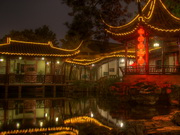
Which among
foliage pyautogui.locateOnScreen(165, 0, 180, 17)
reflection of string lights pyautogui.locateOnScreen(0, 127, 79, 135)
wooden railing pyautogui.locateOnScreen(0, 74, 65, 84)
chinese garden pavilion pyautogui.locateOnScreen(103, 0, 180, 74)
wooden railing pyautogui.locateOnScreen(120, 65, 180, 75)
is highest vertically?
foliage pyautogui.locateOnScreen(165, 0, 180, 17)

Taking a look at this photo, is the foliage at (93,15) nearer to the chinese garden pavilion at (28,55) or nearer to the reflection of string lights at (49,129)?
the chinese garden pavilion at (28,55)

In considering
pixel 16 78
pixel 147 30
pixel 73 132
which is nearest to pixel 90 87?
pixel 16 78

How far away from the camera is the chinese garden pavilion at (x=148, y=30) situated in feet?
50.7

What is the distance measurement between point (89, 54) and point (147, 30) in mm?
23319

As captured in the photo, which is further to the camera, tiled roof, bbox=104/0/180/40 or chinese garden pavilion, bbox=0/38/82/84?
chinese garden pavilion, bbox=0/38/82/84

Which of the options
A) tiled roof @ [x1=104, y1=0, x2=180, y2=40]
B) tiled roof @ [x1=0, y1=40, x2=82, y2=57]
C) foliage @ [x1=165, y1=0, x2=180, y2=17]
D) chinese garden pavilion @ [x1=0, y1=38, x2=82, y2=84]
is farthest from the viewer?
tiled roof @ [x1=0, y1=40, x2=82, y2=57]

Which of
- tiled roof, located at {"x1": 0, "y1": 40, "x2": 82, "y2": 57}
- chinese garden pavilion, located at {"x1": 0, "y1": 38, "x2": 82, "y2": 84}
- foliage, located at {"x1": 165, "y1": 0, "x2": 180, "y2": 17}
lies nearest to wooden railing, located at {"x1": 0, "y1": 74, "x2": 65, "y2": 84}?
chinese garden pavilion, located at {"x1": 0, "y1": 38, "x2": 82, "y2": 84}

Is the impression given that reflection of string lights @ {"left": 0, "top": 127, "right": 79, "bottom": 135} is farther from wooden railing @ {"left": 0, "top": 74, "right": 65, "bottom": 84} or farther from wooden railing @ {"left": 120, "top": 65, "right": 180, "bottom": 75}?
wooden railing @ {"left": 0, "top": 74, "right": 65, "bottom": 84}

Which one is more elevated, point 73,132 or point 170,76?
point 170,76

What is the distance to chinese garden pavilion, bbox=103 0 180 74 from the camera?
15.4 meters

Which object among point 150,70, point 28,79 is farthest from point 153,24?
point 28,79

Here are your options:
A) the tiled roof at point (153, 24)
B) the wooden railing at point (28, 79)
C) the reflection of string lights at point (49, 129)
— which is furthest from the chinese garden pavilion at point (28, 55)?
the reflection of string lights at point (49, 129)

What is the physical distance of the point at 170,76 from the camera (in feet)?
50.6

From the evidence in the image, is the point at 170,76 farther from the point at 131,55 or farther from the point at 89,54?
the point at 89,54
